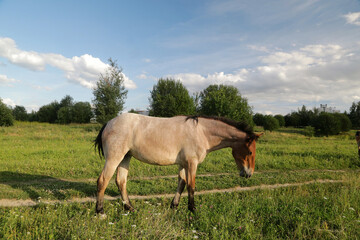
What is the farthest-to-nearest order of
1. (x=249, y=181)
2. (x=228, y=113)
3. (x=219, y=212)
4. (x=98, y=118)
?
1. (x=228, y=113)
2. (x=98, y=118)
3. (x=249, y=181)
4. (x=219, y=212)

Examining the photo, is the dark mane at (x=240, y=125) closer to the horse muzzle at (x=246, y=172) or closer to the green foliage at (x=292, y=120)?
the horse muzzle at (x=246, y=172)

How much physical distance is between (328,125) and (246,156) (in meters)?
41.6

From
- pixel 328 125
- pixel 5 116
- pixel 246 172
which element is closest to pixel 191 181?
pixel 246 172

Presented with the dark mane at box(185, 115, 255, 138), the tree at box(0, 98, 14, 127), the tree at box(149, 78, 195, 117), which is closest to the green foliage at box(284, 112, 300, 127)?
the tree at box(149, 78, 195, 117)

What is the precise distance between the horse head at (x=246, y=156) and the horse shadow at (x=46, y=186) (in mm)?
4348

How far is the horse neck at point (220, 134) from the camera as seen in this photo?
5.62m

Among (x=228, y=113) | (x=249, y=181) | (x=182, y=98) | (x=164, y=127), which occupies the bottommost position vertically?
(x=249, y=181)

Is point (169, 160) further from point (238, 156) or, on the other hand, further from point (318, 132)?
point (318, 132)

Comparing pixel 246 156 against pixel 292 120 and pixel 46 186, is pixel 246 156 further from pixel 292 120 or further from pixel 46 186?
pixel 292 120

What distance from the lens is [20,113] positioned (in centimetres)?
8131

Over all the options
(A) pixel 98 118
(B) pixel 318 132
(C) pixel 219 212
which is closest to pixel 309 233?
(C) pixel 219 212

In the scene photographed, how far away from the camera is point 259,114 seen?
210ft

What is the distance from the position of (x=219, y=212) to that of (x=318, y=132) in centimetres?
4347

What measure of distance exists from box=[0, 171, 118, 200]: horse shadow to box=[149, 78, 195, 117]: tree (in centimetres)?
2900
